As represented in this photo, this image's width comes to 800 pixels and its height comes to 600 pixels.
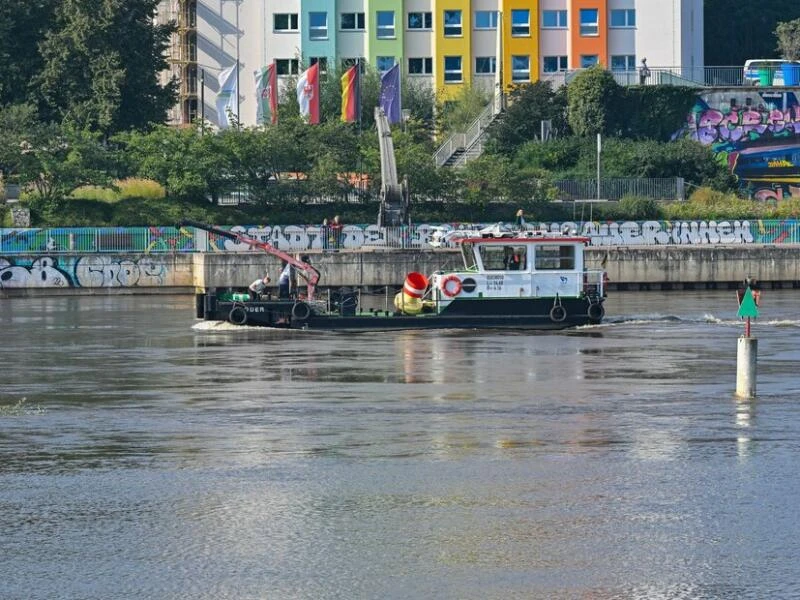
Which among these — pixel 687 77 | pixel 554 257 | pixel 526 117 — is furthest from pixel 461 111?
pixel 554 257

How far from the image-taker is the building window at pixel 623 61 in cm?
10298

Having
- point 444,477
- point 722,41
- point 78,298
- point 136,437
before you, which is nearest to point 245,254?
point 78,298

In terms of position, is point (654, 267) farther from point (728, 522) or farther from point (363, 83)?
point (728, 522)

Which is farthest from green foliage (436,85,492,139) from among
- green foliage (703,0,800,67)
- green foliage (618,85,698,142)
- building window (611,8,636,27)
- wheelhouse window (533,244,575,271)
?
wheelhouse window (533,244,575,271)

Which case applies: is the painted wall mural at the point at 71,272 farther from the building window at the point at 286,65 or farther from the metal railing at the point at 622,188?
the building window at the point at 286,65

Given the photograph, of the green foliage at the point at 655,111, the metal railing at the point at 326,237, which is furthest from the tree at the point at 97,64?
the green foliage at the point at 655,111

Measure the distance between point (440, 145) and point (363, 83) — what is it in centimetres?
811

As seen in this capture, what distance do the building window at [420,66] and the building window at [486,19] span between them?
13.3ft

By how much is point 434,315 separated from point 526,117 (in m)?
47.9

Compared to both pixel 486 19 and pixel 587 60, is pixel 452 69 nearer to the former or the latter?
pixel 486 19

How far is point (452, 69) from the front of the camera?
10475cm

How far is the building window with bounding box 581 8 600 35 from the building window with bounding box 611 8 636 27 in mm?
1120

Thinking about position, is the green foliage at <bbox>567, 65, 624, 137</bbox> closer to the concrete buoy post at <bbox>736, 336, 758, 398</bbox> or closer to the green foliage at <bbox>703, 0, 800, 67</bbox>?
the green foliage at <bbox>703, 0, 800, 67</bbox>

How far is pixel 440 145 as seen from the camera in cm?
9294
